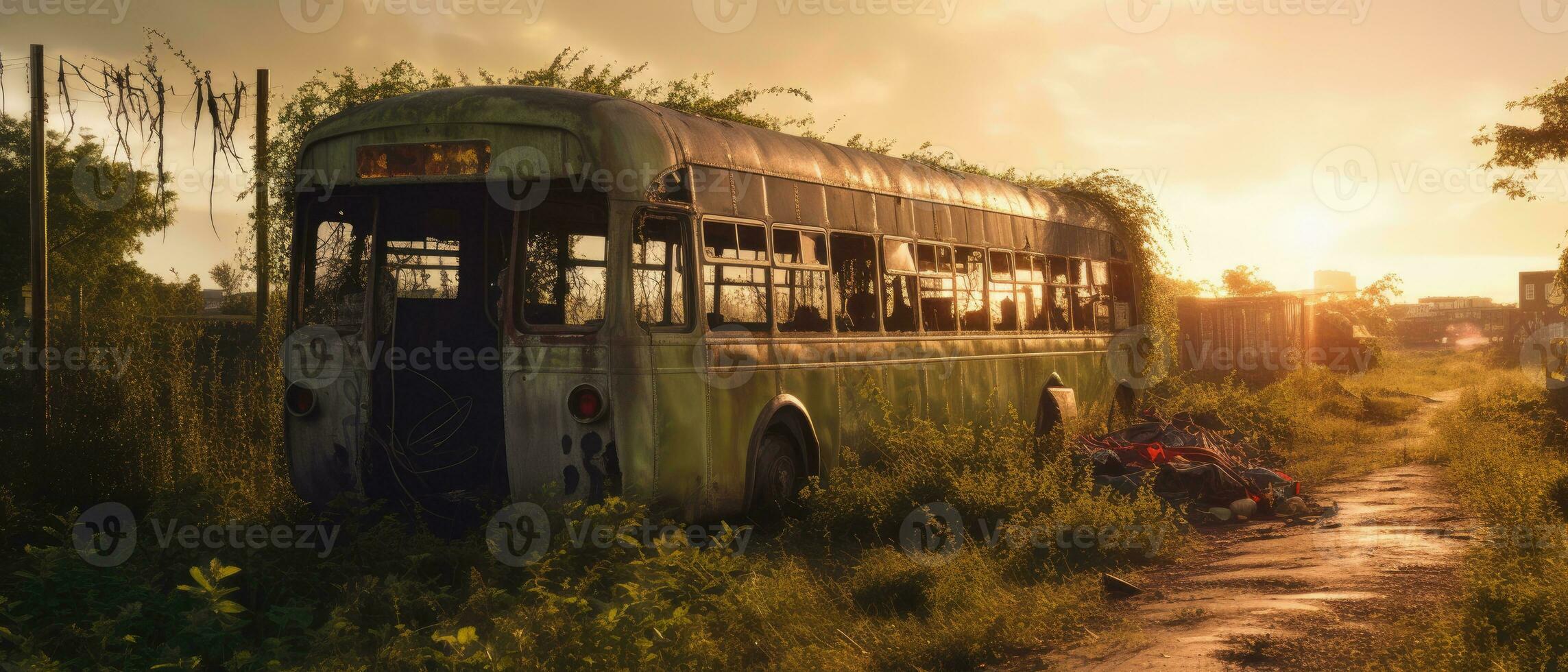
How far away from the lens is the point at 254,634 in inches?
258

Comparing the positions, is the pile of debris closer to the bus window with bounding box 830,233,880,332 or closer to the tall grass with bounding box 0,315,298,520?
the bus window with bounding box 830,233,880,332

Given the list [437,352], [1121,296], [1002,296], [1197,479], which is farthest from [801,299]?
[1121,296]

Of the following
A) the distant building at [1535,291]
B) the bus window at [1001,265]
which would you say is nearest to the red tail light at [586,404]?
the bus window at [1001,265]

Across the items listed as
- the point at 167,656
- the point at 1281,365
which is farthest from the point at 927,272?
the point at 1281,365

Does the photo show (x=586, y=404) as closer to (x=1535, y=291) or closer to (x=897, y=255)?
(x=897, y=255)

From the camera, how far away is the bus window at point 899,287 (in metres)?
11.3

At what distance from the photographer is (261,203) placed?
22.6 meters

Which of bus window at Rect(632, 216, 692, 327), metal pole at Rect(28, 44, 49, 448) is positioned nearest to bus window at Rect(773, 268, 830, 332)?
bus window at Rect(632, 216, 692, 327)

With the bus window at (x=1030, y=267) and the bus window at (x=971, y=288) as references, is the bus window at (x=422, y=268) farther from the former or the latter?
the bus window at (x=1030, y=267)

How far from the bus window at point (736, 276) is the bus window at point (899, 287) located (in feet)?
6.71

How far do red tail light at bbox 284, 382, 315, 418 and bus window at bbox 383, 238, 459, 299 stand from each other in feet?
3.01

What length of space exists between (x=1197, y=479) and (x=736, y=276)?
5310 millimetres

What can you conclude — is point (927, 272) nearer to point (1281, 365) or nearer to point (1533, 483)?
point (1533, 483)

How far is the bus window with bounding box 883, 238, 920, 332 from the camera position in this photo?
11.3 m
